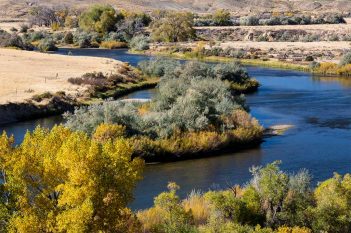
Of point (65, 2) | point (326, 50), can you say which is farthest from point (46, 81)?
point (65, 2)

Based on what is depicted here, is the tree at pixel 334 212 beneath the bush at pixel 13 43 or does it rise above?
beneath

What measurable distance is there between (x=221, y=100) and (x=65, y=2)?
15961cm

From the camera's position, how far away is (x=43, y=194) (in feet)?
42.9

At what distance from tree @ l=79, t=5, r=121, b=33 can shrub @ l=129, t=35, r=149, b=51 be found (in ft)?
45.5

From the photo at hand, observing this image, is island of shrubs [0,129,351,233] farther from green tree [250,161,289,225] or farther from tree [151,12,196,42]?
tree [151,12,196,42]

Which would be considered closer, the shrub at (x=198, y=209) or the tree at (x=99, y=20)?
the shrub at (x=198, y=209)

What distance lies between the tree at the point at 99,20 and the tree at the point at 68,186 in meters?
91.4

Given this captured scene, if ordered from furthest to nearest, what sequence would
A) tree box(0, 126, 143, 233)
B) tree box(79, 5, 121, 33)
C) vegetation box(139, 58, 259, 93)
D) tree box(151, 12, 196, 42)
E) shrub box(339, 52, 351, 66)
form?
tree box(79, 5, 121, 33)
tree box(151, 12, 196, 42)
shrub box(339, 52, 351, 66)
vegetation box(139, 58, 259, 93)
tree box(0, 126, 143, 233)

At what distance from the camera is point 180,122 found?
1231 inches

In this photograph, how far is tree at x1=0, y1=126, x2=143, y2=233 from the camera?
11.9m

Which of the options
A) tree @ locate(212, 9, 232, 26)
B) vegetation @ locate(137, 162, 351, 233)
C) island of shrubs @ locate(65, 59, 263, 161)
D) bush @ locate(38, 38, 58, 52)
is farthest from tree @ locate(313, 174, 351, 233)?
tree @ locate(212, 9, 232, 26)

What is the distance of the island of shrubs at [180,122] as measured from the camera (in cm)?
2930

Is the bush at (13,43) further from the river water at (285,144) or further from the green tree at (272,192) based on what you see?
the green tree at (272,192)

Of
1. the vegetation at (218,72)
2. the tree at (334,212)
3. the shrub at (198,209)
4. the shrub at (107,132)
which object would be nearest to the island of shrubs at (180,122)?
the shrub at (107,132)
